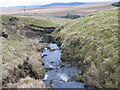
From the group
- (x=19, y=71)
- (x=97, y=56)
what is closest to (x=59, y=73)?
(x=97, y=56)

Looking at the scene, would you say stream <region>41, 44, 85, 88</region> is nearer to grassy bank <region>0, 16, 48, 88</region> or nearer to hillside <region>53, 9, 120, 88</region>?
hillside <region>53, 9, 120, 88</region>

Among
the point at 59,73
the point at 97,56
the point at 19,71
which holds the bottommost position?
the point at 59,73

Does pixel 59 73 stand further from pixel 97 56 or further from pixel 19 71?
pixel 19 71

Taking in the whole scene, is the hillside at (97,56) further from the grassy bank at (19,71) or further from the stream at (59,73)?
the grassy bank at (19,71)

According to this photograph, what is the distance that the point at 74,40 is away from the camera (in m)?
38.2

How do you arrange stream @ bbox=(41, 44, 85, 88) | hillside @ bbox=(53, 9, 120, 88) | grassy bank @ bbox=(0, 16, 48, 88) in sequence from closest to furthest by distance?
grassy bank @ bbox=(0, 16, 48, 88) → hillside @ bbox=(53, 9, 120, 88) → stream @ bbox=(41, 44, 85, 88)

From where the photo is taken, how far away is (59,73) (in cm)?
2725

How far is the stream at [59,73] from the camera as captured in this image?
2325cm

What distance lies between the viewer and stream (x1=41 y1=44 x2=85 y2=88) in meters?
23.2

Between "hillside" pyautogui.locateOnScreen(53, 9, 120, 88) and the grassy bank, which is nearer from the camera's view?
the grassy bank

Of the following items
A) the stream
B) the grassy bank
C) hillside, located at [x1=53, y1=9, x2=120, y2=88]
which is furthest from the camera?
the stream

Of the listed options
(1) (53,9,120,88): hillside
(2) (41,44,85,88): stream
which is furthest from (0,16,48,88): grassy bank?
(1) (53,9,120,88): hillside

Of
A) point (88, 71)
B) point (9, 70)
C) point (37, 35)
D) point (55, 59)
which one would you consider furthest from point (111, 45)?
point (37, 35)

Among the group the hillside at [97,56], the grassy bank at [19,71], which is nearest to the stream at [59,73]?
the hillside at [97,56]
